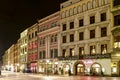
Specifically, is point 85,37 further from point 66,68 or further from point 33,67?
point 33,67

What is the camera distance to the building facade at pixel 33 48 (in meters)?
95.4

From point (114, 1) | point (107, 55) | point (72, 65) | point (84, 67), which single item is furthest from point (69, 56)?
point (114, 1)

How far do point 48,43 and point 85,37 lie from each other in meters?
20.6

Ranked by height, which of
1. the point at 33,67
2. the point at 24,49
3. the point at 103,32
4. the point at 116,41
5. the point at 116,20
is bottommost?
the point at 33,67

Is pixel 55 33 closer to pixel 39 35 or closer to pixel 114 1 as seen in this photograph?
pixel 39 35

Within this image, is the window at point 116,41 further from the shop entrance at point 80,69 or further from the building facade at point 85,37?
the shop entrance at point 80,69

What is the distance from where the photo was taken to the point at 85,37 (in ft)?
214

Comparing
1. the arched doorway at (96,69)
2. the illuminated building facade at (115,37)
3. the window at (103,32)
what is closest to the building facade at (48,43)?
the arched doorway at (96,69)

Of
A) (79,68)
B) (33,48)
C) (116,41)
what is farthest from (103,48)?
(33,48)

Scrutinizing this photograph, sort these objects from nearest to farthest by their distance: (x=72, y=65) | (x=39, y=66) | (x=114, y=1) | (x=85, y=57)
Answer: (x=114, y=1)
(x=85, y=57)
(x=72, y=65)
(x=39, y=66)

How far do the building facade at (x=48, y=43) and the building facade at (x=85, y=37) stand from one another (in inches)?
155

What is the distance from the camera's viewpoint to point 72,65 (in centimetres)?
6988

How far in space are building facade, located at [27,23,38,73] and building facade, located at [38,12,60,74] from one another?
416 centimetres

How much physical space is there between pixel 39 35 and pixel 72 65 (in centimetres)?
2478
